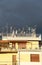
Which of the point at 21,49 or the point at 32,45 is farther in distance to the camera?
the point at 32,45

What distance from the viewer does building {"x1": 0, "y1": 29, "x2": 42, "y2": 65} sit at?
30.6 metres

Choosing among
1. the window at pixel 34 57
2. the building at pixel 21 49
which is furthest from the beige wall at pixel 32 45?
the window at pixel 34 57

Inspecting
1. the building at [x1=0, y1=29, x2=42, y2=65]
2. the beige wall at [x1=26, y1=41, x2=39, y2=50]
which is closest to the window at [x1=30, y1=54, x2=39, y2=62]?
the building at [x1=0, y1=29, x2=42, y2=65]

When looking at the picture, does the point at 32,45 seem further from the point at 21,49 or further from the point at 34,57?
the point at 34,57

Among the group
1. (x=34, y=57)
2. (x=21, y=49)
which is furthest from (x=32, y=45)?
(x=34, y=57)

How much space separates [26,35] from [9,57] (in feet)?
16.9

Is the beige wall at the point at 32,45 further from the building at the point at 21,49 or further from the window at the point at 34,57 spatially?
the window at the point at 34,57

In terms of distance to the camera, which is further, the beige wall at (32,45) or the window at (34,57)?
the beige wall at (32,45)

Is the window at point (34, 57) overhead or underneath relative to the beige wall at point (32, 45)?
underneath

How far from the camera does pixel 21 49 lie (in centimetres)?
3106

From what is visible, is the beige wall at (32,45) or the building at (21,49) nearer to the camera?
the building at (21,49)

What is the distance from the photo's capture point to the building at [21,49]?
3064 centimetres

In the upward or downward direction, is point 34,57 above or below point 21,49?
below

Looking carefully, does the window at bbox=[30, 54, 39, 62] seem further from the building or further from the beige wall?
the beige wall
